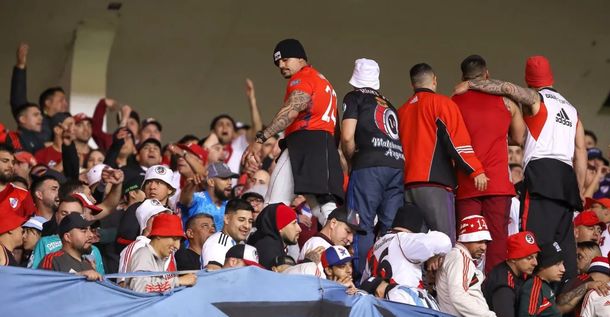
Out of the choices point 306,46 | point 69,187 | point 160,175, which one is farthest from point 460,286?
point 306,46

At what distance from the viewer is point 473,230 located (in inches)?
439

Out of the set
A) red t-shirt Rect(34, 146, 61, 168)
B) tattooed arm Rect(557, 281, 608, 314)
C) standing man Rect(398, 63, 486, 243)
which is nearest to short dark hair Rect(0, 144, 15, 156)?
red t-shirt Rect(34, 146, 61, 168)

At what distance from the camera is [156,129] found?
1631 centimetres

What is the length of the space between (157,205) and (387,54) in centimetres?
808

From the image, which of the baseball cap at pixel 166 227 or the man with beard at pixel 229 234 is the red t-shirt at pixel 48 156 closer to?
the man with beard at pixel 229 234

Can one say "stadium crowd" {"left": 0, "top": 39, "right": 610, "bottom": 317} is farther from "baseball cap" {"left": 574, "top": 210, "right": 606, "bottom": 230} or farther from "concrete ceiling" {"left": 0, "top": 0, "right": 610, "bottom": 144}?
"concrete ceiling" {"left": 0, "top": 0, "right": 610, "bottom": 144}

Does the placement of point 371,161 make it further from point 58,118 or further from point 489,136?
point 58,118

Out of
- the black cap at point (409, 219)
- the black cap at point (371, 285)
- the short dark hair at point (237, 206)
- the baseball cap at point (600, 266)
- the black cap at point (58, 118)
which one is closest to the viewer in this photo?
the black cap at point (371, 285)

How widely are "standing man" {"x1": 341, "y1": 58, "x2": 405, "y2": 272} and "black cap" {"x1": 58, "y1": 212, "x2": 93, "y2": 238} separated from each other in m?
2.21

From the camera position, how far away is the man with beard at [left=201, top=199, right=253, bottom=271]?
36.0ft

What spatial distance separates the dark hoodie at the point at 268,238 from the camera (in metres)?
11.2

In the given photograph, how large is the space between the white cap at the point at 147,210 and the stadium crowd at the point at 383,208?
0.02 metres

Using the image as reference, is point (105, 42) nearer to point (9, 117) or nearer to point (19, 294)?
point (9, 117)

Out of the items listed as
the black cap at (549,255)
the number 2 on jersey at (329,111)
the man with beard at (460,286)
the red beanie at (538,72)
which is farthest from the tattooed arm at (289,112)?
the black cap at (549,255)
